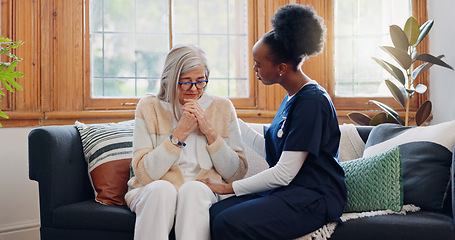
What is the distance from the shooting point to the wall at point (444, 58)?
126 inches

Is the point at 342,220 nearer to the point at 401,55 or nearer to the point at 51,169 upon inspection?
the point at 51,169

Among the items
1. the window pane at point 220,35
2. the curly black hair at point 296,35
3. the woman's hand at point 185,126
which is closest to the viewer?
the curly black hair at point 296,35

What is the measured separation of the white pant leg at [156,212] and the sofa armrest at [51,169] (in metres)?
0.49

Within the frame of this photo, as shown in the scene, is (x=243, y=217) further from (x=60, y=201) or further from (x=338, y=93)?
(x=338, y=93)

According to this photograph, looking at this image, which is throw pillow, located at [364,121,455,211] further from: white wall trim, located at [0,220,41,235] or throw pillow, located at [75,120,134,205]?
white wall trim, located at [0,220,41,235]

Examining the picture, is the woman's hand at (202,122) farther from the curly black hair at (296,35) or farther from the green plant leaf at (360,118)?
the green plant leaf at (360,118)

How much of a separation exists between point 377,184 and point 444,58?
1.63 metres

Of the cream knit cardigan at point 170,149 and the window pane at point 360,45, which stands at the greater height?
the window pane at point 360,45

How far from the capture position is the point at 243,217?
1780 millimetres

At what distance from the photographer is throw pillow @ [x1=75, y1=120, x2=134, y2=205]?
234 cm

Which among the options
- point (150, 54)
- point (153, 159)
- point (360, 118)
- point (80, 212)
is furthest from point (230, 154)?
point (150, 54)

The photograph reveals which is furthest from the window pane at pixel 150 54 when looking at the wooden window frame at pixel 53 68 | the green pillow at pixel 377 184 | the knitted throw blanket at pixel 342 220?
the knitted throw blanket at pixel 342 220

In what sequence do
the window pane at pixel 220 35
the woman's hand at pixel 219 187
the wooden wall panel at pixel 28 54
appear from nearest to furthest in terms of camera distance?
the woman's hand at pixel 219 187 < the wooden wall panel at pixel 28 54 < the window pane at pixel 220 35

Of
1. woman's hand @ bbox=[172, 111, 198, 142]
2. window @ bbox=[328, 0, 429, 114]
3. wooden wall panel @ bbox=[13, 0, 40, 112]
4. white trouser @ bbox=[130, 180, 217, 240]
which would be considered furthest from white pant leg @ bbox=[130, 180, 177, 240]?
window @ bbox=[328, 0, 429, 114]
